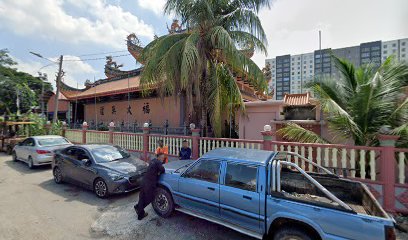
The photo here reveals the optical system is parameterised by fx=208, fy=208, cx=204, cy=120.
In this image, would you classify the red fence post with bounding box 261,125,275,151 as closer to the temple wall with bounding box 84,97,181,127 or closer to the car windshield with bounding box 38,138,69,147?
the temple wall with bounding box 84,97,181,127

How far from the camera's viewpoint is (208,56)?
7.69 meters

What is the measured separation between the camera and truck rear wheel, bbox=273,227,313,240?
2.77 m

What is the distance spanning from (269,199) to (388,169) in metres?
3.21

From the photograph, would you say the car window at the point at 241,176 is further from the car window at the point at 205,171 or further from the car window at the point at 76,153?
the car window at the point at 76,153

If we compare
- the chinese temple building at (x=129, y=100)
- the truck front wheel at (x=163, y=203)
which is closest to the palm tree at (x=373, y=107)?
the truck front wheel at (x=163, y=203)

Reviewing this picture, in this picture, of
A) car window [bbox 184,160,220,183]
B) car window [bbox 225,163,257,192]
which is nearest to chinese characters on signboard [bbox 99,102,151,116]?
car window [bbox 184,160,220,183]

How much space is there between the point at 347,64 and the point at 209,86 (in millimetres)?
4238

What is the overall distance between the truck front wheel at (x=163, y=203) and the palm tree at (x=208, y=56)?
339cm

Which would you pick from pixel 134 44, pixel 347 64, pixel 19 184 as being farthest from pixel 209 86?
pixel 134 44

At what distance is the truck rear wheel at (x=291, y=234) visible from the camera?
2.77 meters

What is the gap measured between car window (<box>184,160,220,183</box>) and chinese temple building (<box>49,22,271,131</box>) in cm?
697

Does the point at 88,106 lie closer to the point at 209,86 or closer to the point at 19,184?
the point at 19,184

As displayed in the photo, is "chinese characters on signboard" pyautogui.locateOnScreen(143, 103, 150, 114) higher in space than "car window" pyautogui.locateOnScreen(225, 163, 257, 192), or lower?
higher

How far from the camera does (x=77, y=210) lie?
4.95 meters
